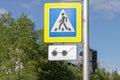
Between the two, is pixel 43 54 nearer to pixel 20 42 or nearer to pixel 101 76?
pixel 20 42

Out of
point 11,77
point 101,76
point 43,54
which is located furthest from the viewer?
point 101,76

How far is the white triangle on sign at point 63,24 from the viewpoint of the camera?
46.6ft

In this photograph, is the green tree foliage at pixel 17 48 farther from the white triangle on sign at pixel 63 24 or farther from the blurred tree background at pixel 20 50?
the white triangle on sign at pixel 63 24

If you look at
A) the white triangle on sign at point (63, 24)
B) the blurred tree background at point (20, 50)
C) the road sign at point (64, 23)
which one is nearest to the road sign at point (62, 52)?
the road sign at point (64, 23)

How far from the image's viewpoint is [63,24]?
46.6 feet

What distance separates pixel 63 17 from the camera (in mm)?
14234

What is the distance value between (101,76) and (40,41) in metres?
36.5

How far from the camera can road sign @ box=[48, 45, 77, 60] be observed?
14.0m

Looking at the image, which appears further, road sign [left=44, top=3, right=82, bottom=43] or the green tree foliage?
the green tree foliage

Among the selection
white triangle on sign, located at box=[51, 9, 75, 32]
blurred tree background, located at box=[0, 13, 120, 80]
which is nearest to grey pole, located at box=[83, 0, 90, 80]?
white triangle on sign, located at box=[51, 9, 75, 32]

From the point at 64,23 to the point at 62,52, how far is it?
844 millimetres

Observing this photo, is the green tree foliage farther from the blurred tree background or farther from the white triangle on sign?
the white triangle on sign

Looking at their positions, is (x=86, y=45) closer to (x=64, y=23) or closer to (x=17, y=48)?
(x=64, y=23)

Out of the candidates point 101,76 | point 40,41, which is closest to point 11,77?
point 40,41
